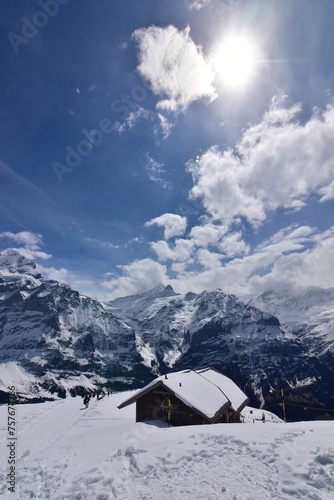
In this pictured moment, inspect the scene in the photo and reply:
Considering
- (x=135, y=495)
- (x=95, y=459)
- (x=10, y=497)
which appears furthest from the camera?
(x=95, y=459)

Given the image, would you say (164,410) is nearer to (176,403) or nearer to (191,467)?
(176,403)

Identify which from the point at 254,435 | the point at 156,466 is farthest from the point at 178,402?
the point at 156,466

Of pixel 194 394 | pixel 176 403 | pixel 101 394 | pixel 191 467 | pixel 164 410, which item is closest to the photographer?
pixel 191 467

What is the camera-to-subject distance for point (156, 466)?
11.4 metres

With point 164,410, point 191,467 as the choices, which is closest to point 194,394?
point 164,410

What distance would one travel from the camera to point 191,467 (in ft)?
36.2

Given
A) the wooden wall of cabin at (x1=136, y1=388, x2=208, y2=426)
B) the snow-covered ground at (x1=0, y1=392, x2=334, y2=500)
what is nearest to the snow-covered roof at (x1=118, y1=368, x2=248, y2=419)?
the wooden wall of cabin at (x1=136, y1=388, x2=208, y2=426)

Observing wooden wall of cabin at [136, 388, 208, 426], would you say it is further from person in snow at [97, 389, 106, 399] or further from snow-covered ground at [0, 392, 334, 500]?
person in snow at [97, 389, 106, 399]

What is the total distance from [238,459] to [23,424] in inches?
978

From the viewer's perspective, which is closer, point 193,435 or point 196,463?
point 196,463

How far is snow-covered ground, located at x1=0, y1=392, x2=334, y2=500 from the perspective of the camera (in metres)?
9.20

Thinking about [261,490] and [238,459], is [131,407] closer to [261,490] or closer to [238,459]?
[238,459]

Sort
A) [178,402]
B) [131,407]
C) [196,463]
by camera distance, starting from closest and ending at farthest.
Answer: [196,463]
[178,402]
[131,407]

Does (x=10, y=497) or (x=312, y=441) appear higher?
(x=312, y=441)
